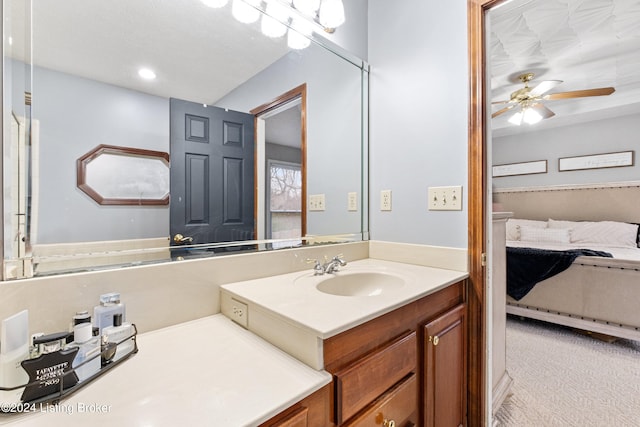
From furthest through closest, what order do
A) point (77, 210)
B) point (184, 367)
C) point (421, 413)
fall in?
point (421, 413) → point (77, 210) → point (184, 367)

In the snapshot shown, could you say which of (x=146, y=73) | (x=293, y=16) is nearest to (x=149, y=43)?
(x=146, y=73)

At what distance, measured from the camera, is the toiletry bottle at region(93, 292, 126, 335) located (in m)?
0.69

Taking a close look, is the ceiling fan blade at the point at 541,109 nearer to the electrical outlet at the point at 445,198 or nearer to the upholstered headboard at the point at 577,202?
the upholstered headboard at the point at 577,202

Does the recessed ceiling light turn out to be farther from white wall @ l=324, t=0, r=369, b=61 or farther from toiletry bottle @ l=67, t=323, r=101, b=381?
white wall @ l=324, t=0, r=369, b=61

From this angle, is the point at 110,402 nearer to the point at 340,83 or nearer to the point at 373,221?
the point at 373,221

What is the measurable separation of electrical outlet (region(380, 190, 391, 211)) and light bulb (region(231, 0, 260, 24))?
1053mm

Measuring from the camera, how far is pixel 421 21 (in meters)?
1.42

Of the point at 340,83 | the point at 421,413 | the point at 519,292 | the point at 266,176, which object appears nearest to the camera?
the point at 421,413

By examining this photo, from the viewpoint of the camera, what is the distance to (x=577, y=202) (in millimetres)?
4227

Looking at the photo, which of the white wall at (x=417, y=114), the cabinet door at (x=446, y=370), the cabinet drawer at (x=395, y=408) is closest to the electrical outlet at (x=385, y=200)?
the white wall at (x=417, y=114)

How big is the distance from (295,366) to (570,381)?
7.20 ft

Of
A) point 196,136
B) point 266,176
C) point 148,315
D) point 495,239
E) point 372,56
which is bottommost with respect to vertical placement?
point 148,315

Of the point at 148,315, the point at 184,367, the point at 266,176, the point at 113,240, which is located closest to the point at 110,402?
the point at 184,367

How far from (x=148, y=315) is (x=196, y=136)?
0.65 meters
